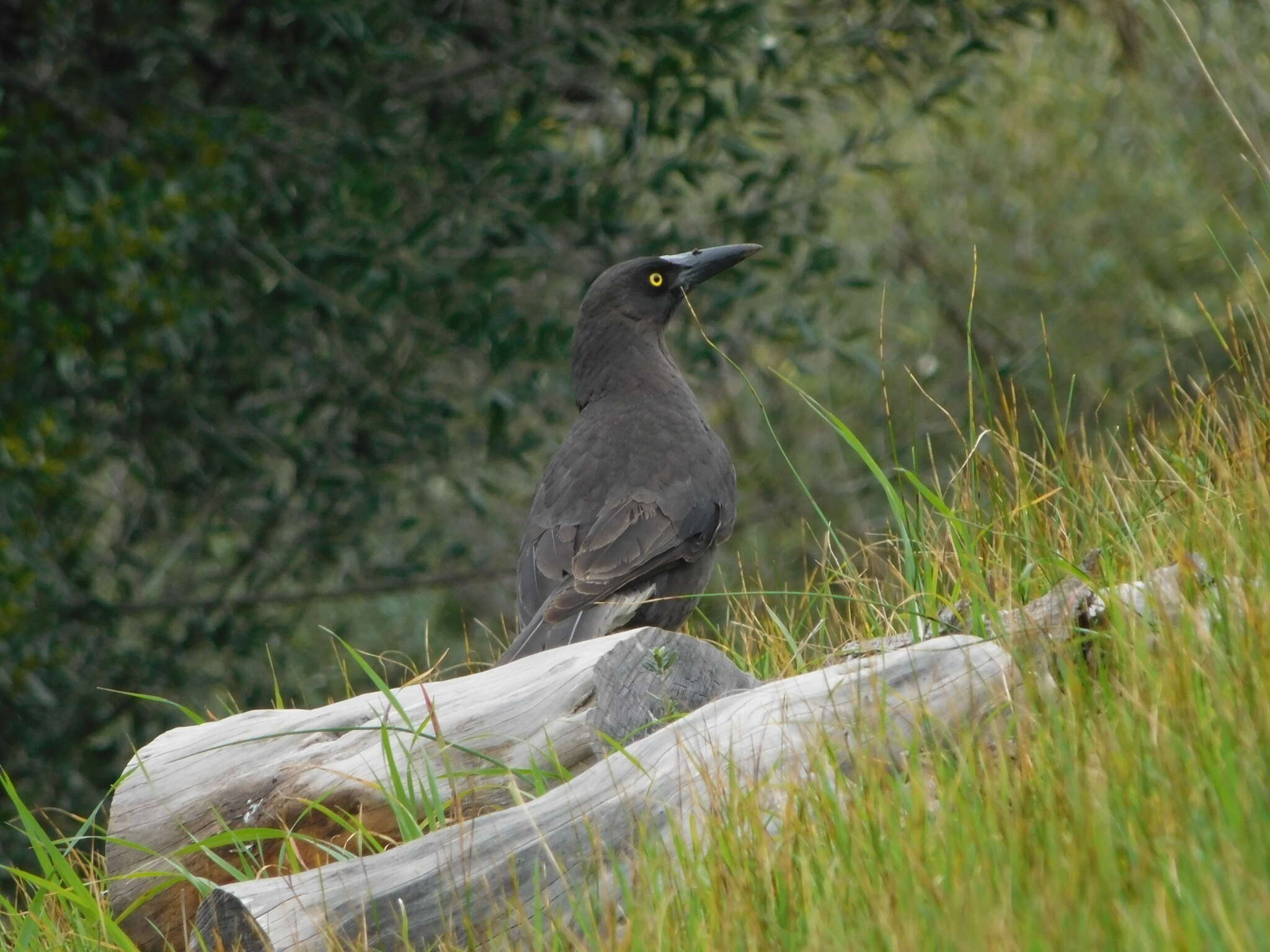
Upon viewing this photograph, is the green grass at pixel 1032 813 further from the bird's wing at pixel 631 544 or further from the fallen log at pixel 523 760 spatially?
the bird's wing at pixel 631 544

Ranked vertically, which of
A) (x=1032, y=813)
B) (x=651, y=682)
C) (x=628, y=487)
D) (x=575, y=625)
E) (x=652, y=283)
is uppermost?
(x=1032, y=813)

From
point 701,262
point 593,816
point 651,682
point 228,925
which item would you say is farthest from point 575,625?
point 228,925

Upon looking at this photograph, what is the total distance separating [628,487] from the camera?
5.78 metres

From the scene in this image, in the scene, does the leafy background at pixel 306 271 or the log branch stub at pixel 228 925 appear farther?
the leafy background at pixel 306 271

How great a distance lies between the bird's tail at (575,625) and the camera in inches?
204

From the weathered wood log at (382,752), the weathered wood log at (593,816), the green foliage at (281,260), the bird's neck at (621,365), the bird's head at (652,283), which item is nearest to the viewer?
the weathered wood log at (593,816)

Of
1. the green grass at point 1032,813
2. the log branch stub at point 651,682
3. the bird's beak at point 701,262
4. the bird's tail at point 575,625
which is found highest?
the green grass at point 1032,813

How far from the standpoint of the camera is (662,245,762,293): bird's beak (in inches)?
257

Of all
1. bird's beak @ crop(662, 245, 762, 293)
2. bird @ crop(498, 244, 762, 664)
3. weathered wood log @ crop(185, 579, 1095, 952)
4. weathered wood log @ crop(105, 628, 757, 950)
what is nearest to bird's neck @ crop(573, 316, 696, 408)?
bird @ crop(498, 244, 762, 664)

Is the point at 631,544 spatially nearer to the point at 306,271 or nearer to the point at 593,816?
the point at 593,816

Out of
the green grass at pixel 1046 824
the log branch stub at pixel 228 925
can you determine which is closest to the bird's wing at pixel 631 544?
Result: the green grass at pixel 1046 824

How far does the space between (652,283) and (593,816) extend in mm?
3676

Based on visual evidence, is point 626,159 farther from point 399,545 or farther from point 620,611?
point 620,611

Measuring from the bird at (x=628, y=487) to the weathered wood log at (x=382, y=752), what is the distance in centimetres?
109
